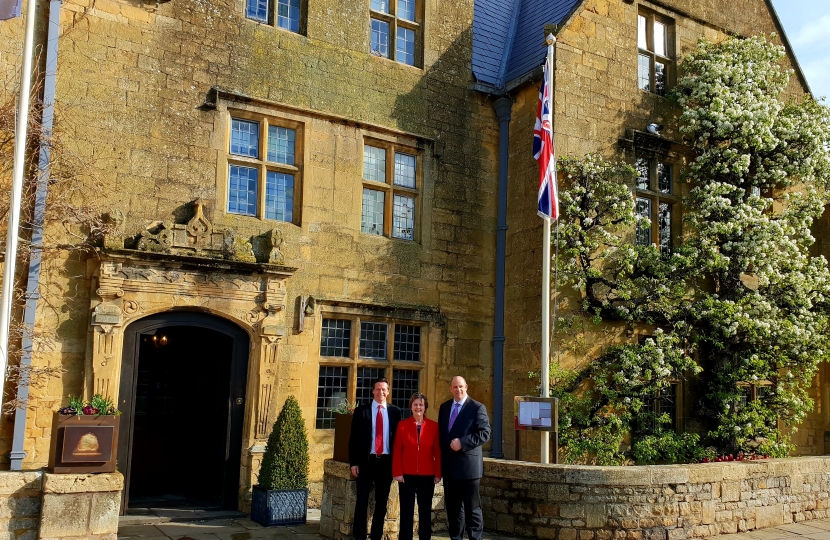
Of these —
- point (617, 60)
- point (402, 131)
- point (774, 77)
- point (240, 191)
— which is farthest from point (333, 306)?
point (774, 77)

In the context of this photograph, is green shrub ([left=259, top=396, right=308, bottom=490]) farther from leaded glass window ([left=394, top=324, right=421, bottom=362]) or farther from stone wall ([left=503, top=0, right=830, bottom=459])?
stone wall ([left=503, top=0, right=830, bottom=459])

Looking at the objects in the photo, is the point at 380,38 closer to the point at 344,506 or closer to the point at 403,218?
the point at 403,218

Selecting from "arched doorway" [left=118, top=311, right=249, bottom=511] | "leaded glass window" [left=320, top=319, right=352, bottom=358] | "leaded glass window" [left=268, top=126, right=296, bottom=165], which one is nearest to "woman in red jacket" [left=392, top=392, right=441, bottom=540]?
"arched doorway" [left=118, top=311, right=249, bottom=511]

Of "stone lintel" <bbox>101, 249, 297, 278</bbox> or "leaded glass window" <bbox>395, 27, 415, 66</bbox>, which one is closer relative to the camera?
"stone lintel" <bbox>101, 249, 297, 278</bbox>

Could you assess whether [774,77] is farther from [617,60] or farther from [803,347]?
[803,347]

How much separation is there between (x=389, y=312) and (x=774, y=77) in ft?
26.9

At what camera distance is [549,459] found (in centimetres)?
1023

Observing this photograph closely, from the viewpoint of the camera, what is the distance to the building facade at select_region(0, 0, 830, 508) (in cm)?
934

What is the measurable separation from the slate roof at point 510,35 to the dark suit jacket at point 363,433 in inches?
264

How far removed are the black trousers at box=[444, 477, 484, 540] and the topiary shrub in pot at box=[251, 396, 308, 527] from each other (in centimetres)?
237

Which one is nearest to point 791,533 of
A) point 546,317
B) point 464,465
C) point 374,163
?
point 546,317

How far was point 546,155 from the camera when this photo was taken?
10.2 m

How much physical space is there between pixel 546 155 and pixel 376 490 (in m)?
5.01

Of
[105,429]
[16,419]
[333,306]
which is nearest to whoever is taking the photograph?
[105,429]
